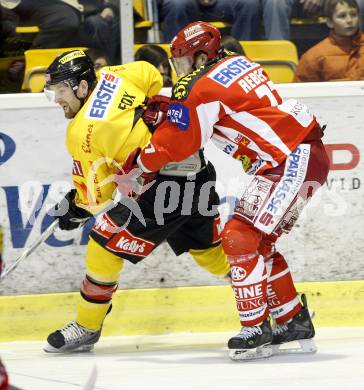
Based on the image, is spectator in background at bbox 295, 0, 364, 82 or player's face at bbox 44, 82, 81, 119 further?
A: spectator in background at bbox 295, 0, 364, 82

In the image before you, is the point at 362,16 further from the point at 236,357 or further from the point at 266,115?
the point at 236,357

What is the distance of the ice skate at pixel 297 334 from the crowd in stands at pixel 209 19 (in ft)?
4.41

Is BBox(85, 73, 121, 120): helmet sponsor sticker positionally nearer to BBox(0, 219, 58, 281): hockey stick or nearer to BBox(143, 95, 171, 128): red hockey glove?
BBox(143, 95, 171, 128): red hockey glove

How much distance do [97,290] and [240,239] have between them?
784mm

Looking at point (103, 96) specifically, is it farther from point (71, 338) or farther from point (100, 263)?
point (71, 338)

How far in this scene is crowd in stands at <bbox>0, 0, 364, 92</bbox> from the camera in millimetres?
5438

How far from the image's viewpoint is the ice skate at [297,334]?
464cm

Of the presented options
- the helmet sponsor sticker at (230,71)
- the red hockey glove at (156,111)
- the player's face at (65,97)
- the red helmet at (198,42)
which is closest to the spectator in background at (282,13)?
the red hockey glove at (156,111)

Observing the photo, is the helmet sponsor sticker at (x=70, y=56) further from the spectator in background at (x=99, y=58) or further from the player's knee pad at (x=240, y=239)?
the player's knee pad at (x=240, y=239)

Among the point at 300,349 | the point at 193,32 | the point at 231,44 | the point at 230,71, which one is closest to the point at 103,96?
the point at 193,32

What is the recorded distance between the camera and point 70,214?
490 centimetres

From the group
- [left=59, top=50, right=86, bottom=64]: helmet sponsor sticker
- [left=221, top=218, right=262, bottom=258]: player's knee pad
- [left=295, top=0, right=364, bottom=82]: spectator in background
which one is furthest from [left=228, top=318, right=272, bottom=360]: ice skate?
[left=295, top=0, right=364, bottom=82]: spectator in background

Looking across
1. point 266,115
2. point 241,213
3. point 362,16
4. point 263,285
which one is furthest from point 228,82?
point 362,16

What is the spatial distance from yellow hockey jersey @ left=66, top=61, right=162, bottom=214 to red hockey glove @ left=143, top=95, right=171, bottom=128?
28 mm
